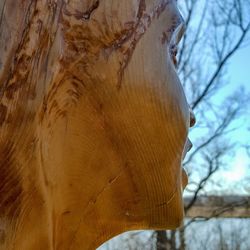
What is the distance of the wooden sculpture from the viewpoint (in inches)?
20.8

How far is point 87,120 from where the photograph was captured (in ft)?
2.01

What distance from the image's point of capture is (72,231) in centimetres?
68

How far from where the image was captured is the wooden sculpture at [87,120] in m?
0.53

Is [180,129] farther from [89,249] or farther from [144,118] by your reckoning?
[89,249]

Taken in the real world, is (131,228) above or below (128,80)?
below

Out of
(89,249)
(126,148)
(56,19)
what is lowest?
(89,249)

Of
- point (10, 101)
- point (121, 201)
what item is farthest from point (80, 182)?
point (10, 101)

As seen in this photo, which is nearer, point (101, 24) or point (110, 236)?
point (101, 24)

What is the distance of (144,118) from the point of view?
0.62 m

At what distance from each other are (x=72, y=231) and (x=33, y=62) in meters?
0.26

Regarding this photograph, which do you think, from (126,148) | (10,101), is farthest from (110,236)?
(10,101)

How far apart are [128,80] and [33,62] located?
0.42 ft

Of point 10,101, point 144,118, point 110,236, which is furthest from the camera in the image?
point 110,236

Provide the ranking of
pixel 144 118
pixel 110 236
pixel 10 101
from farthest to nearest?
pixel 110 236 → pixel 144 118 → pixel 10 101
